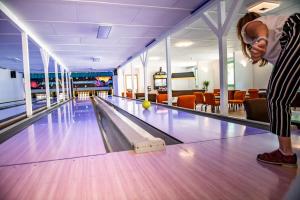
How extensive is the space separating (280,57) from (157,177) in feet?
3.08

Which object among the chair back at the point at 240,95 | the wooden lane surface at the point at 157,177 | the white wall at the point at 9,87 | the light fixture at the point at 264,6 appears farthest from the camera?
the white wall at the point at 9,87

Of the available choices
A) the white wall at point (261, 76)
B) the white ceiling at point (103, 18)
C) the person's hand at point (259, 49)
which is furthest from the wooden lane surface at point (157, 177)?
the white wall at point (261, 76)

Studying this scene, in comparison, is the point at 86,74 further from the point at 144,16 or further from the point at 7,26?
the point at 144,16

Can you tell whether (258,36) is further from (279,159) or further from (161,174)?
(161,174)

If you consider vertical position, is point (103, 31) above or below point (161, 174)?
above

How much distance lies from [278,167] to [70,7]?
4211mm

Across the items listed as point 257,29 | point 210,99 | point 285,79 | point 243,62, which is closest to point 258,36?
point 257,29

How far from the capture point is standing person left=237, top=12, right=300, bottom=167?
113 centimetres

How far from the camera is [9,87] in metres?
15.0

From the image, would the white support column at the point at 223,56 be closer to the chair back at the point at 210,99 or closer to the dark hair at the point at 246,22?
the dark hair at the point at 246,22

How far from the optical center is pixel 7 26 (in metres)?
5.11

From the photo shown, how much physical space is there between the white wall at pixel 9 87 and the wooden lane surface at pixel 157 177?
14693 mm

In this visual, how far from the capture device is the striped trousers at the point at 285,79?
3.66 ft

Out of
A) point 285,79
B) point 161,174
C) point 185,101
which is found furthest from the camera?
point 185,101
